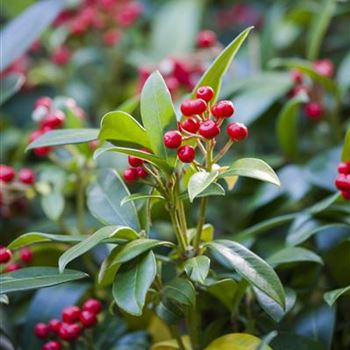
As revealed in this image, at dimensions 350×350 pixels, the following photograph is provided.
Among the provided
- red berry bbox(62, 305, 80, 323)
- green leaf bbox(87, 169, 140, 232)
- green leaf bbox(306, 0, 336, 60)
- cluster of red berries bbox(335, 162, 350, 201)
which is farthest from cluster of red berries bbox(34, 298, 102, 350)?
green leaf bbox(306, 0, 336, 60)

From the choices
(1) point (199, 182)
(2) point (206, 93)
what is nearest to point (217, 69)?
(2) point (206, 93)

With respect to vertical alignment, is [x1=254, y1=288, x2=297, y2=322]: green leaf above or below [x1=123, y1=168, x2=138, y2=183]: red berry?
below

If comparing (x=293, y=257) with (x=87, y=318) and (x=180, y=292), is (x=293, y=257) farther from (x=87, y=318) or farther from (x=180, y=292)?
(x=87, y=318)

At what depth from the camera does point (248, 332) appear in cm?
88

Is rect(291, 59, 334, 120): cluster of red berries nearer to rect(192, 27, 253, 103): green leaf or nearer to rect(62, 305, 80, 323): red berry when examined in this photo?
rect(192, 27, 253, 103): green leaf

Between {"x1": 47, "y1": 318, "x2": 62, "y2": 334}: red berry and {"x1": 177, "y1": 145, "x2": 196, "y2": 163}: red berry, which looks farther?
{"x1": 47, "y1": 318, "x2": 62, "y2": 334}: red berry

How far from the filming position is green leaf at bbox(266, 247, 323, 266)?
2.77ft

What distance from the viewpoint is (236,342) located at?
81 cm

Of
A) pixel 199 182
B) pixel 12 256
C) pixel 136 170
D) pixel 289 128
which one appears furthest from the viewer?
pixel 289 128

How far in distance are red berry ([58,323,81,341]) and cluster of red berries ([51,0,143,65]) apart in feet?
2.66

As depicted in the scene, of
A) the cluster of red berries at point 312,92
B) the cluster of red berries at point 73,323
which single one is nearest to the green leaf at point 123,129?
the cluster of red berries at point 73,323

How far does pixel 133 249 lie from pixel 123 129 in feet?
0.43

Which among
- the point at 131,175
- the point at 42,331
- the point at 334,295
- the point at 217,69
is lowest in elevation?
the point at 42,331

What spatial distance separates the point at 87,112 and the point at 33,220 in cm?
33
